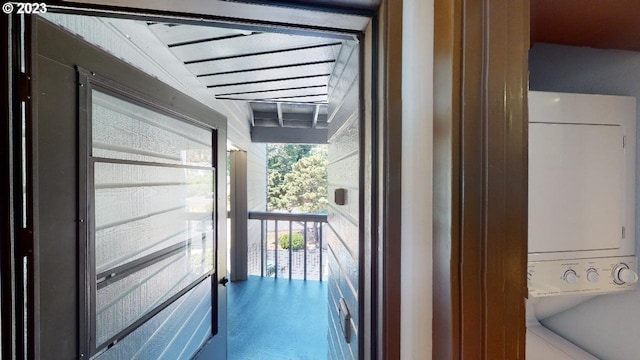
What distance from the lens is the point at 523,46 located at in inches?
19.4

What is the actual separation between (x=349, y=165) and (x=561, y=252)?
84 centimetres

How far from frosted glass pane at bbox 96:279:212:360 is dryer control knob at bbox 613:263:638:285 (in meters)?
1.98

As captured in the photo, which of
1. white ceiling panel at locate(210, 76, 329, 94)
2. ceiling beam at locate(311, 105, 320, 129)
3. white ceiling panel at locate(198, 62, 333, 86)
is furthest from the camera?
ceiling beam at locate(311, 105, 320, 129)

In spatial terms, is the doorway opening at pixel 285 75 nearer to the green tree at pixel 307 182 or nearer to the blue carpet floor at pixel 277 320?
the blue carpet floor at pixel 277 320

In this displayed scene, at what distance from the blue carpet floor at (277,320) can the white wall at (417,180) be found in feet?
6.85

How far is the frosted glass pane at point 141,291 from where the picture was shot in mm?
1006

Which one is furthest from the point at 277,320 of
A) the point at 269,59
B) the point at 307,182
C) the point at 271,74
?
the point at 307,182

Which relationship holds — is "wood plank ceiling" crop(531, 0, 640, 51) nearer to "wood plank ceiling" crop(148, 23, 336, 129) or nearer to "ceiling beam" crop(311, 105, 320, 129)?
"wood plank ceiling" crop(148, 23, 336, 129)

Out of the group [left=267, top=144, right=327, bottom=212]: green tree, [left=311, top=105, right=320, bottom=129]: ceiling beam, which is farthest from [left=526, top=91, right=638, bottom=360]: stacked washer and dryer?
Result: [left=267, top=144, right=327, bottom=212]: green tree

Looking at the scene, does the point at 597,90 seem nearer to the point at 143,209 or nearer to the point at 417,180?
the point at 417,180

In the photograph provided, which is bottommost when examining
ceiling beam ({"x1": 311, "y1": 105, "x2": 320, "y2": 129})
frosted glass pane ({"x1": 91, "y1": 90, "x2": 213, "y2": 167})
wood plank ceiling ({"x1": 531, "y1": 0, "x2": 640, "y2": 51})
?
frosted glass pane ({"x1": 91, "y1": 90, "x2": 213, "y2": 167})

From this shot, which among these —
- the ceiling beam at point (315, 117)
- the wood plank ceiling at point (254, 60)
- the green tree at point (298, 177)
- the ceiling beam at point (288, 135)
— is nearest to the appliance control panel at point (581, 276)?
the wood plank ceiling at point (254, 60)

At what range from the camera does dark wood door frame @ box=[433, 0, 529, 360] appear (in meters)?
0.48

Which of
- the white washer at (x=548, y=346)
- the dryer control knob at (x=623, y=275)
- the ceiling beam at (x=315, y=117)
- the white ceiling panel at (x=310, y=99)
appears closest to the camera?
the dryer control knob at (x=623, y=275)
